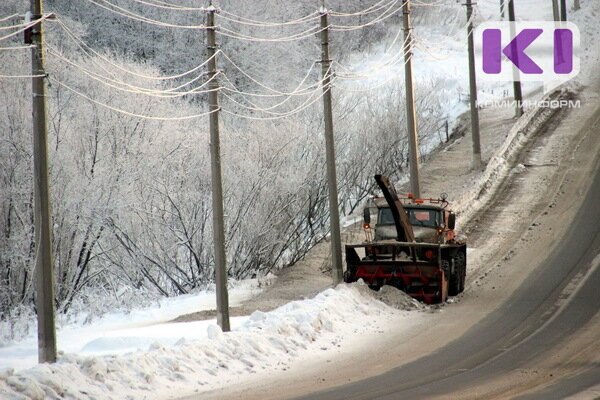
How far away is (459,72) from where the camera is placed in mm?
63469

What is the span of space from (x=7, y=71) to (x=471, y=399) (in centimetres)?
2540

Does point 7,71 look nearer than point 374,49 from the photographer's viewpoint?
Yes

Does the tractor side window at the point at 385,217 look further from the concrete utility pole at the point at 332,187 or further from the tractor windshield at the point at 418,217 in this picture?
the concrete utility pole at the point at 332,187

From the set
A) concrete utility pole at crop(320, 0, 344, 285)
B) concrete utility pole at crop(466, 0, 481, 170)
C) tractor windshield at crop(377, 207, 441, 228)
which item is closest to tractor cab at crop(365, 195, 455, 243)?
tractor windshield at crop(377, 207, 441, 228)

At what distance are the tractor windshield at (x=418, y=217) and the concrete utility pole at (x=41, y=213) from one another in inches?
458

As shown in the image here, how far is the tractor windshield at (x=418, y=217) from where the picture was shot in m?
23.2

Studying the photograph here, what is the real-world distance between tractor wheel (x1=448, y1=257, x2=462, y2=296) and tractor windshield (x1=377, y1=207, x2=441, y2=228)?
141 centimetres

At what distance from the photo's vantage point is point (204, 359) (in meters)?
13.7

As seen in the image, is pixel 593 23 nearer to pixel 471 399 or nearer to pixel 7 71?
pixel 7 71

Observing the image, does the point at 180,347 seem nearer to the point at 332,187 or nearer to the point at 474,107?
the point at 332,187

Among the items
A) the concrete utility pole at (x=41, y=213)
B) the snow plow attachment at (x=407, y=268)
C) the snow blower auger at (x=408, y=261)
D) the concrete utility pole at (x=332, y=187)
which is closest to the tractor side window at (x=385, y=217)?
the snow blower auger at (x=408, y=261)

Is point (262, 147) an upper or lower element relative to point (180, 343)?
upper

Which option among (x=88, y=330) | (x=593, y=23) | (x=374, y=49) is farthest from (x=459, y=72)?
(x=88, y=330)

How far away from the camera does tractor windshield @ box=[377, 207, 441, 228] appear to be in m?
23.2
